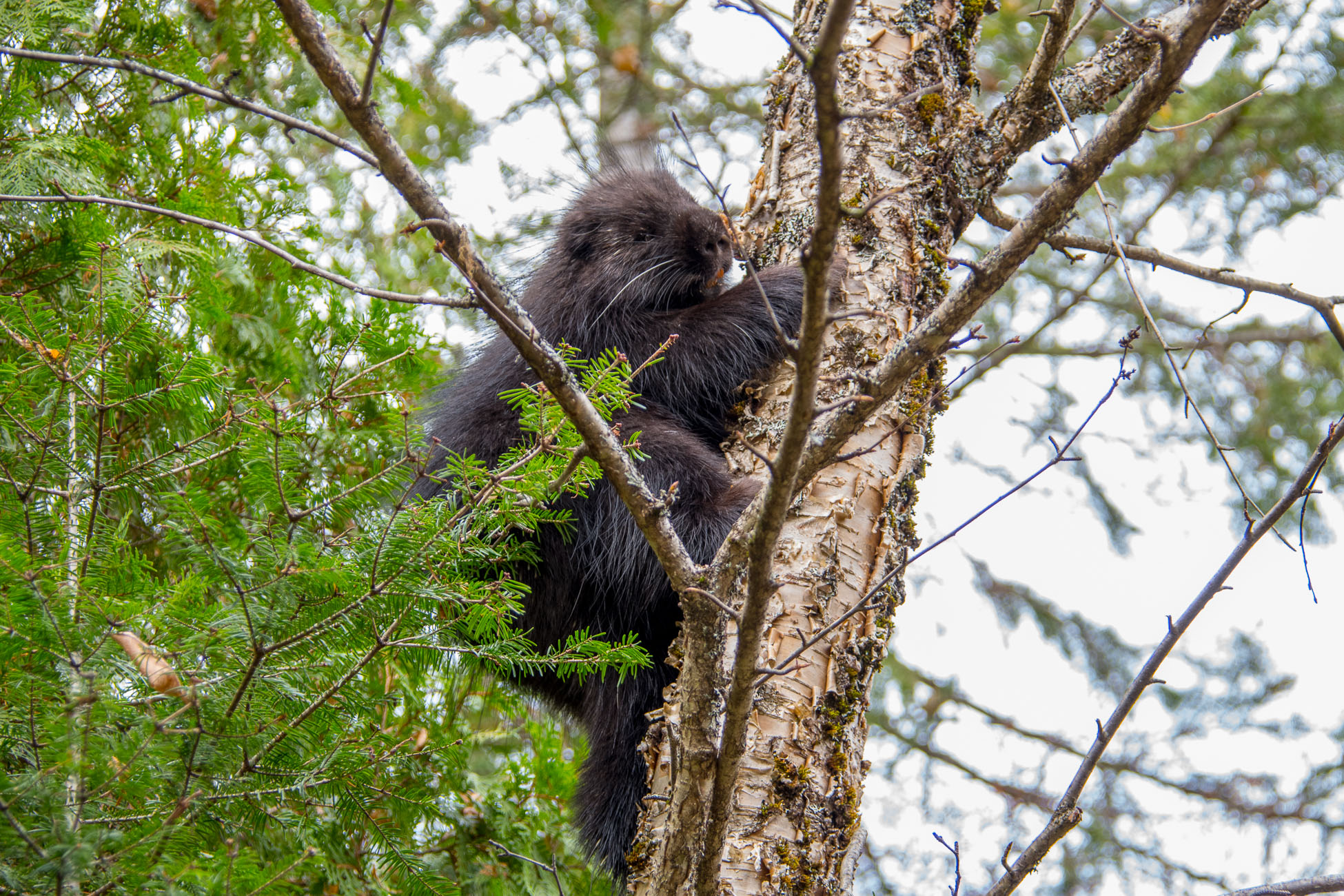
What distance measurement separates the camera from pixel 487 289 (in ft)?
3.50

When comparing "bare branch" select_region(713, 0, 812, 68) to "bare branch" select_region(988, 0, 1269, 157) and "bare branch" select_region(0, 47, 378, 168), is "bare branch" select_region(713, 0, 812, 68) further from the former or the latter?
"bare branch" select_region(988, 0, 1269, 157)

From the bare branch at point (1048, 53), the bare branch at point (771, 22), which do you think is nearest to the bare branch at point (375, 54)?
the bare branch at point (771, 22)

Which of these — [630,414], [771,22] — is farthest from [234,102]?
[630,414]

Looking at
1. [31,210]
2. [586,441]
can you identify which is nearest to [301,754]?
[586,441]

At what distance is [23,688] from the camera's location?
49.9 inches

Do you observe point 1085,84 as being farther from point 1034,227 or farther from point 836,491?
point 1034,227

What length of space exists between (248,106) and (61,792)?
0.84 m

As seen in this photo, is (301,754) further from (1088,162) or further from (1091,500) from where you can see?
(1091,500)

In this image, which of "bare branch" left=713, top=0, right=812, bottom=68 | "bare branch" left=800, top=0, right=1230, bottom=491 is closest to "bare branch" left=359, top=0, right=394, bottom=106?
"bare branch" left=713, top=0, right=812, bottom=68

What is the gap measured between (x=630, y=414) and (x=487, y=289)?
48.2 inches

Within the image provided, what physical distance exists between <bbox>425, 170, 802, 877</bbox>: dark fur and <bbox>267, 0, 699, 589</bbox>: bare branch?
1.95ft


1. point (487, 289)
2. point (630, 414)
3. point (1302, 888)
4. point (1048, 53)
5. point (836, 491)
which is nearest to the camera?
point (487, 289)

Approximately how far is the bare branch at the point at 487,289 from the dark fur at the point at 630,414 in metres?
0.59

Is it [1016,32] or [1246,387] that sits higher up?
[1016,32]
